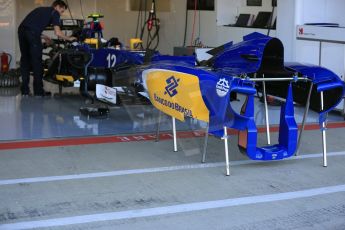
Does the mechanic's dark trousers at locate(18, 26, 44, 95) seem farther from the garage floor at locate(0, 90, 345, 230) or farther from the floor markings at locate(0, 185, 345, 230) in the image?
the floor markings at locate(0, 185, 345, 230)

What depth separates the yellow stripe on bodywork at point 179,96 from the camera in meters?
5.24

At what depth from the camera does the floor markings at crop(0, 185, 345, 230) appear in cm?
404

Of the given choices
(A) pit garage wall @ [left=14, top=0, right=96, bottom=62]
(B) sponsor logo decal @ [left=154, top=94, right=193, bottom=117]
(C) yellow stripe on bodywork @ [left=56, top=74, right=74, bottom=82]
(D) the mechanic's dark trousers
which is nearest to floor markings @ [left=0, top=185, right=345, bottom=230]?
(B) sponsor logo decal @ [left=154, top=94, right=193, bottom=117]

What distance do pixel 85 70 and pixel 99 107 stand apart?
0.55m

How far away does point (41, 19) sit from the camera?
Result: 30.5 ft

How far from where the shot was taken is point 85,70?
814 centimetres

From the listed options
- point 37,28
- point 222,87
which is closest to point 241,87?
point 222,87

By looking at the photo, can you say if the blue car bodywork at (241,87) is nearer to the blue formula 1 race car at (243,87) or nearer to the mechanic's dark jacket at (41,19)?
the blue formula 1 race car at (243,87)

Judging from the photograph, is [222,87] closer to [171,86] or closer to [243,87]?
[243,87]

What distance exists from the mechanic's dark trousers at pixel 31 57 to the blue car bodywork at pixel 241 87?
3.70m

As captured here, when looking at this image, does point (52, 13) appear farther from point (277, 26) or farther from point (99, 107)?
point (277, 26)

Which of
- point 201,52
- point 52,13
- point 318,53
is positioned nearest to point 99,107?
point 52,13

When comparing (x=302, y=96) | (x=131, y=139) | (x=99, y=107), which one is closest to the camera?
(x=302, y=96)

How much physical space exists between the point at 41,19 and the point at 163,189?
5.30 metres
